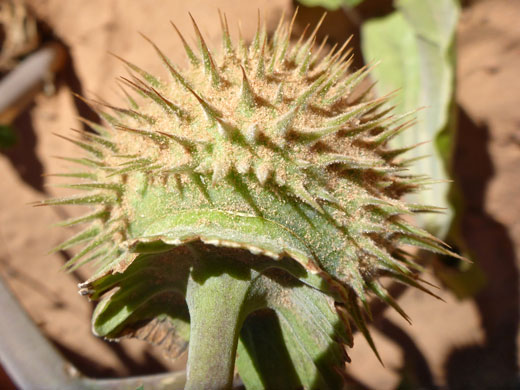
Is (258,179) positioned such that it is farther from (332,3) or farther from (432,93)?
(332,3)

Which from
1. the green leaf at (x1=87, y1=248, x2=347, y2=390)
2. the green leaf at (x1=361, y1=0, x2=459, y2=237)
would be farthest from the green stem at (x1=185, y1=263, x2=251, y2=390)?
the green leaf at (x1=361, y1=0, x2=459, y2=237)

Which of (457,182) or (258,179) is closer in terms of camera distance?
(258,179)

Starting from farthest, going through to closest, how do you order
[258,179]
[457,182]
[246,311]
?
[457,182] → [246,311] → [258,179]

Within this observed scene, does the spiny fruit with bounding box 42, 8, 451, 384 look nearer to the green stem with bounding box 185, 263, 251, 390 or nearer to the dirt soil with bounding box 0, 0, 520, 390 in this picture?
the green stem with bounding box 185, 263, 251, 390

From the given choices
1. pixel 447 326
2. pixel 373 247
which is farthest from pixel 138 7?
pixel 447 326

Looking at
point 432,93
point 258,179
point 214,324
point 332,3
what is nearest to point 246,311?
point 214,324

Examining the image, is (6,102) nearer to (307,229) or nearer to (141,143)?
(141,143)
